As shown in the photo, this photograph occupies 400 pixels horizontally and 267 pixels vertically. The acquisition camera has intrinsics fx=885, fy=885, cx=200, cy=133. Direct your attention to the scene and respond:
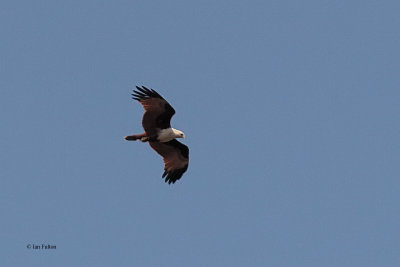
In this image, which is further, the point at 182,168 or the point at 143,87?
the point at 182,168

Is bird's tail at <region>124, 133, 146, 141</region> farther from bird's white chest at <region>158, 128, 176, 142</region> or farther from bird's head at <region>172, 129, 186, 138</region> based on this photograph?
bird's head at <region>172, 129, 186, 138</region>

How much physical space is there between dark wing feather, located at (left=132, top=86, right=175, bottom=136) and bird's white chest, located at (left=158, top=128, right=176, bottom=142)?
0.16 metres

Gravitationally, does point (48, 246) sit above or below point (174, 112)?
below

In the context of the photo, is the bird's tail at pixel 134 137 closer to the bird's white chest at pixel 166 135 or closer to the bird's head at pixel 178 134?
the bird's white chest at pixel 166 135

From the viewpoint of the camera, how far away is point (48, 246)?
3453 centimetres

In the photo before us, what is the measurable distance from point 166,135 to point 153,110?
1.17 meters

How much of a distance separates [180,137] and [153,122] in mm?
1348

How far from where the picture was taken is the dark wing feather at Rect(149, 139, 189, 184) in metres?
36.2

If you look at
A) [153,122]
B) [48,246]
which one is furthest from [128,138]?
[48,246]

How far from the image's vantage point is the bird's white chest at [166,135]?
34688 mm

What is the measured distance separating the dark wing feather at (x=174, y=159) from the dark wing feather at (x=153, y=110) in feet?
5.65

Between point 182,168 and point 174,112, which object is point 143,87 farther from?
point 182,168

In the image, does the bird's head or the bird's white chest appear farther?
the bird's head

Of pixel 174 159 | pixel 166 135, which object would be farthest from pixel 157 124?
pixel 174 159
